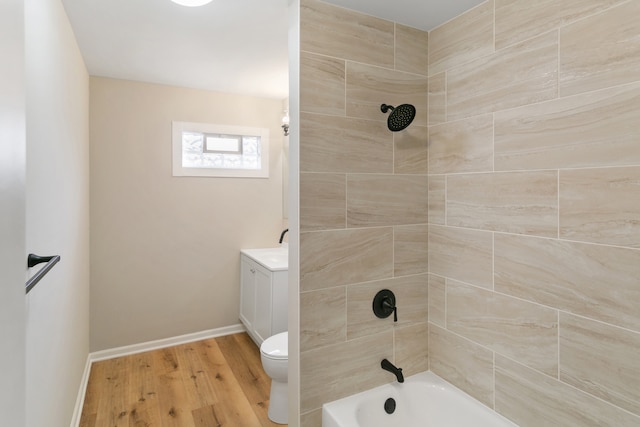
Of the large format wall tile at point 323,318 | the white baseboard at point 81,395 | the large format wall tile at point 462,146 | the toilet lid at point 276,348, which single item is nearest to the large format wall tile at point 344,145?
the large format wall tile at point 462,146

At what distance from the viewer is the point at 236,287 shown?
3609 mm

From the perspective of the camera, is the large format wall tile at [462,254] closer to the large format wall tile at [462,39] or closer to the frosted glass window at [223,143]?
the large format wall tile at [462,39]

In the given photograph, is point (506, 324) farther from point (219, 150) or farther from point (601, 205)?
point (219, 150)

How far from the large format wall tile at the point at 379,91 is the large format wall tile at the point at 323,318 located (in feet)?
2.96

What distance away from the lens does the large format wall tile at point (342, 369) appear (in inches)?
64.1

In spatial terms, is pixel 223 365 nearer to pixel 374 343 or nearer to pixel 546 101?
pixel 374 343

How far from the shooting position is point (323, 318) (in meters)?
1.66

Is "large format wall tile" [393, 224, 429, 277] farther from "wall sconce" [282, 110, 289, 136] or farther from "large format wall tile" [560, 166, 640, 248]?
"wall sconce" [282, 110, 289, 136]

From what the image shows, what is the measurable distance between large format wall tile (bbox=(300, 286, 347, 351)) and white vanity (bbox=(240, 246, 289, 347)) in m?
1.20

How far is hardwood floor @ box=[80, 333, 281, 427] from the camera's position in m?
2.26

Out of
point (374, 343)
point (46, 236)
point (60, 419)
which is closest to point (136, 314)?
point (60, 419)

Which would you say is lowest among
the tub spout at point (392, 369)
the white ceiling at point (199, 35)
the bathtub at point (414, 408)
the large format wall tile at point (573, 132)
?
the bathtub at point (414, 408)

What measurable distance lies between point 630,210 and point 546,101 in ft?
1.69

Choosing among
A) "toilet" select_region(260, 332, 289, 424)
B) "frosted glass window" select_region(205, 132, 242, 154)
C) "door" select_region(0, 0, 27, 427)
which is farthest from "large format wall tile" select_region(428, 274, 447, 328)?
"frosted glass window" select_region(205, 132, 242, 154)
